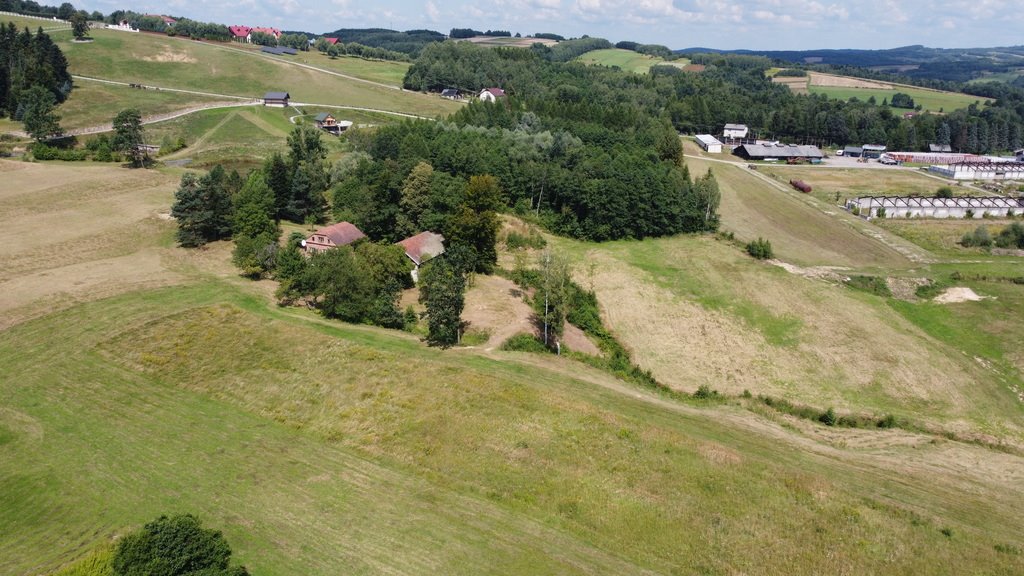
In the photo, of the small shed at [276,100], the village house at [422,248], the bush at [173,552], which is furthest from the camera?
the small shed at [276,100]

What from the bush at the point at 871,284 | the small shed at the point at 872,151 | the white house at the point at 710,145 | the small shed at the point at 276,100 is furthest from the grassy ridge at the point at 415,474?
the small shed at the point at 872,151

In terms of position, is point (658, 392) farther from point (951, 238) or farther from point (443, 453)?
point (951, 238)

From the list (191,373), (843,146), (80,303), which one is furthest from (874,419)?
(843,146)

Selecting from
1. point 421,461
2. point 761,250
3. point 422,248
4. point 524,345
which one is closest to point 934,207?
point 761,250

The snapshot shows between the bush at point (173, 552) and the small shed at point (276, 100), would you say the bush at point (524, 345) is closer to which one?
the bush at point (173, 552)

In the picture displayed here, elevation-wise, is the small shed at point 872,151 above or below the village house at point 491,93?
below
